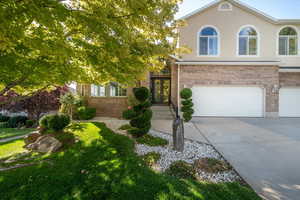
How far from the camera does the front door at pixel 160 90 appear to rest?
518 inches

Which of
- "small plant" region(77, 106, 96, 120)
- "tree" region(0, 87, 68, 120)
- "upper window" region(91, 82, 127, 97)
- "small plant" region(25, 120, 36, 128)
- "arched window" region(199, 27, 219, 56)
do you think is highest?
"arched window" region(199, 27, 219, 56)

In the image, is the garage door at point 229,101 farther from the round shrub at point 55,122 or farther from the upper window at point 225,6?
the round shrub at point 55,122

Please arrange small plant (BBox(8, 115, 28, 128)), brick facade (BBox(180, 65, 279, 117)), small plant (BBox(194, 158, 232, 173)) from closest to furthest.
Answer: small plant (BBox(194, 158, 232, 173)) → brick facade (BBox(180, 65, 279, 117)) → small plant (BBox(8, 115, 28, 128))

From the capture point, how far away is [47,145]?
15.1ft

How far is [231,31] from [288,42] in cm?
479

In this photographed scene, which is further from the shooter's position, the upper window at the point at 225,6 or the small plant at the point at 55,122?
the upper window at the point at 225,6

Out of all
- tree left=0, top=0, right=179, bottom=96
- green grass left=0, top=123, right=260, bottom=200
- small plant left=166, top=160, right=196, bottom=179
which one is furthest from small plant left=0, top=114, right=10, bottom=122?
small plant left=166, top=160, right=196, bottom=179

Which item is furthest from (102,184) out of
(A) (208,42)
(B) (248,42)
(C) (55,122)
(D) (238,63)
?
(B) (248,42)

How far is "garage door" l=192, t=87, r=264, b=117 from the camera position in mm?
10180

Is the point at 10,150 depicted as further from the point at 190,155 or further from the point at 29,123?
the point at 29,123

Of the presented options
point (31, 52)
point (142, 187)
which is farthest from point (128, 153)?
point (31, 52)

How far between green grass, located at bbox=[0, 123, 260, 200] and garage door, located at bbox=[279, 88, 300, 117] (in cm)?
1144

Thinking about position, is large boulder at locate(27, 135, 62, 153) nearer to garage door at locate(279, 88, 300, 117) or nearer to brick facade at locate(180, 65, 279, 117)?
brick facade at locate(180, 65, 279, 117)

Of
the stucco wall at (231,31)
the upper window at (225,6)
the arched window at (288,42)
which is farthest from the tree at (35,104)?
the arched window at (288,42)
